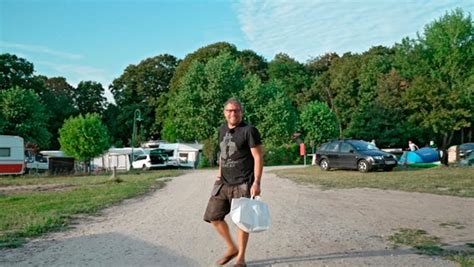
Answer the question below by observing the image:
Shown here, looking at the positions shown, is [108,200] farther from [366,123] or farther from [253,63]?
[253,63]

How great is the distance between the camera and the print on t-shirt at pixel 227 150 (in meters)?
5.18

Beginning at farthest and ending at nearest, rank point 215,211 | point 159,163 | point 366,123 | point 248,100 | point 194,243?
point 366,123, point 248,100, point 159,163, point 194,243, point 215,211

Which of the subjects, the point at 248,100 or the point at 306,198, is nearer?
→ the point at 306,198

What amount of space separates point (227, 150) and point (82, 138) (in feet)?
92.3

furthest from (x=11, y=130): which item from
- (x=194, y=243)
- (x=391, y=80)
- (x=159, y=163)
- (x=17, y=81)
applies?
(x=391, y=80)

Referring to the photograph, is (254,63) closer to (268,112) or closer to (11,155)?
(268,112)

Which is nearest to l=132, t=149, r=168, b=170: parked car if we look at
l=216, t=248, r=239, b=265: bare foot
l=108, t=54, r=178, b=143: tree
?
l=108, t=54, r=178, b=143: tree

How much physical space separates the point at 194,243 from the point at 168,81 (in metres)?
56.8

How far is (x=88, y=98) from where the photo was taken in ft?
211

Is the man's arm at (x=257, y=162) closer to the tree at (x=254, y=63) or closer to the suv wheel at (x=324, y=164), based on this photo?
the suv wheel at (x=324, y=164)

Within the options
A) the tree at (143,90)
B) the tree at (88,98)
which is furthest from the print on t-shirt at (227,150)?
the tree at (88,98)

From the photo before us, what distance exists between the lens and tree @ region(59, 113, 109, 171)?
31484 mm

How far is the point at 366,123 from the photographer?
47.6 metres

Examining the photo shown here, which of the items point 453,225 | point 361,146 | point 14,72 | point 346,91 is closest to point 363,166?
point 361,146
